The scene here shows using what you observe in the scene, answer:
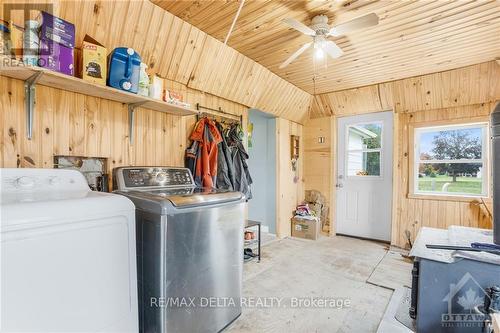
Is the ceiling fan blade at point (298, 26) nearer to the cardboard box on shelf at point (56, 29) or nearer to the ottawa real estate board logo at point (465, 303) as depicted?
the cardboard box on shelf at point (56, 29)

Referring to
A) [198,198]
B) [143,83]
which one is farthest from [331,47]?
[198,198]

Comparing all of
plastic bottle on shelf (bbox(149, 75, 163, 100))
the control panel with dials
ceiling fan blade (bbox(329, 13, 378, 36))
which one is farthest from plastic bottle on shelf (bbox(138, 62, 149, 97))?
ceiling fan blade (bbox(329, 13, 378, 36))

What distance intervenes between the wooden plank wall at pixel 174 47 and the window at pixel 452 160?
2.20 meters

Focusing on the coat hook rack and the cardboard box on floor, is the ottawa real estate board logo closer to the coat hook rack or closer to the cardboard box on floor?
the coat hook rack

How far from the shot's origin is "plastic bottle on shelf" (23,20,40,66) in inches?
55.3

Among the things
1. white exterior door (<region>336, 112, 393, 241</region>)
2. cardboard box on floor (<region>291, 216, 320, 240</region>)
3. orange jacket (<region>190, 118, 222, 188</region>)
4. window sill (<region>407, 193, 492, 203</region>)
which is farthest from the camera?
cardboard box on floor (<region>291, 216, 320, 240</region>)

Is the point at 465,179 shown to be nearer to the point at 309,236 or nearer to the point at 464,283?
the point at 309,236

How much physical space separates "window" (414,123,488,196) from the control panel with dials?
3353 mm

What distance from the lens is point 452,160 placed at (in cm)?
349

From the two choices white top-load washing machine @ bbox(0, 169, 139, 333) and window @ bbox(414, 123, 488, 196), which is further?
window @ bbox(414, 123, 488, 196)

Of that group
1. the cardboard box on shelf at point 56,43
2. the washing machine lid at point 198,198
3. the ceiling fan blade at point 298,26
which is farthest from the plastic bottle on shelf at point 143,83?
the ceiling fan blade at point 298,26

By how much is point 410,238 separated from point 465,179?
1.08 m

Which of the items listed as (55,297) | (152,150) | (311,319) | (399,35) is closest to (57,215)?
(55,297)

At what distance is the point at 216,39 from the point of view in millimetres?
2496
